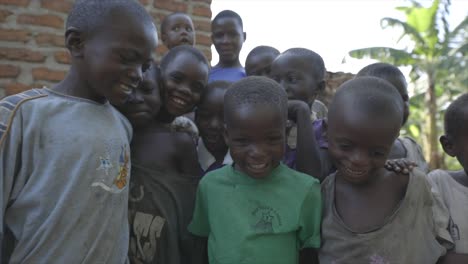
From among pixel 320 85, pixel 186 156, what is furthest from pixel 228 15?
pixel 186 156

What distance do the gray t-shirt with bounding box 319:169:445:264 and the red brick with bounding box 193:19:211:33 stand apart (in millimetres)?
2519

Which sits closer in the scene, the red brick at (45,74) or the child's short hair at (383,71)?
the child's short hair at (383,71)

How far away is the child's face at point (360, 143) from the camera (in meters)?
1.64

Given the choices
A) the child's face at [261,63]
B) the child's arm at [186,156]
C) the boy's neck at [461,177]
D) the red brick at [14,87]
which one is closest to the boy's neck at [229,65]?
the child's face at [261,63]

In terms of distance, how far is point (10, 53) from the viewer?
120 inches

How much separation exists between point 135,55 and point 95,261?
0.70 m

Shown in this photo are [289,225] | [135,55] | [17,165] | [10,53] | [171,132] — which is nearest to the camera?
[17,165]

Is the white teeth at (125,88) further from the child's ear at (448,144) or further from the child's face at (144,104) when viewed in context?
the child's ear at (448,144)

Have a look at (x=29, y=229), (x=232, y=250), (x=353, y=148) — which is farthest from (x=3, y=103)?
(x=353, y=148)

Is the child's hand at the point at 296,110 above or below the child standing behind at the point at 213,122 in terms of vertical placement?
above

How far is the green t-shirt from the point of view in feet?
5.50

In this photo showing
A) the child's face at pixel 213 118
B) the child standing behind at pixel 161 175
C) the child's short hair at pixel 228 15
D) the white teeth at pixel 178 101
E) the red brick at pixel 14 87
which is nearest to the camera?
the child standing behind at pixel 161 175

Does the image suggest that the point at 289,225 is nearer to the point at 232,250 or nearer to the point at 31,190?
the point at 232,250

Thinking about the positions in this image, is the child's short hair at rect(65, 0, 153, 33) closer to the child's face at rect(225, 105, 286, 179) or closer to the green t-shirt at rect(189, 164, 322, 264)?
the child's face at rect(225, 105, 286, 179)
